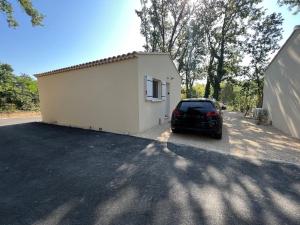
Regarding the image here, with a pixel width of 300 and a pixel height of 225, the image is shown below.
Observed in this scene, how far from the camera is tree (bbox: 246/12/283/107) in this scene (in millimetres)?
16844

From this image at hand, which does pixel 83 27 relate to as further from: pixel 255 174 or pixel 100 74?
pixel 255 174

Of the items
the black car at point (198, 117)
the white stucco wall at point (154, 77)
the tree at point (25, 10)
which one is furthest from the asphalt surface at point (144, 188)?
the tree at point (25, 10)

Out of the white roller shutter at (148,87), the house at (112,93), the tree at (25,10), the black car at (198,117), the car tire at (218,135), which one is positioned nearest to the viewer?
the black car at (198,117)

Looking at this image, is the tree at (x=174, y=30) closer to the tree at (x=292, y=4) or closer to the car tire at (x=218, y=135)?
the tree at (x=292, y=4)

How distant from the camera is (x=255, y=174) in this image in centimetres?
335

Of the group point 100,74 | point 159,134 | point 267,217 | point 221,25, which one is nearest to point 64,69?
point 100,74

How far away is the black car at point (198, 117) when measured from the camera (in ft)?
18.2

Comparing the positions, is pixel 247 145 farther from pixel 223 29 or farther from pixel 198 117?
pixel 223 29

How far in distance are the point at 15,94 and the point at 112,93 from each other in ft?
50.5

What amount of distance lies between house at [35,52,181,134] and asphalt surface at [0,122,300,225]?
8.04 ft

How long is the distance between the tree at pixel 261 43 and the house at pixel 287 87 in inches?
356

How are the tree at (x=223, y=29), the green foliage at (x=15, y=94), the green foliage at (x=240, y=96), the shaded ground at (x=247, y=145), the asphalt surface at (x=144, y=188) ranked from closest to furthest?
the asphalt surface at (x=144, y=188)
the shaded ground at (x=247, y=145)
the green foliage at (x=15, y=94)
the tree at (x=223, y=29)
the green foliage at (x=240, y=96)

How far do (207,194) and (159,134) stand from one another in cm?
400

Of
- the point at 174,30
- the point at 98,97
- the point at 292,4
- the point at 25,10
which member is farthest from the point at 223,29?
the point at 25,10
